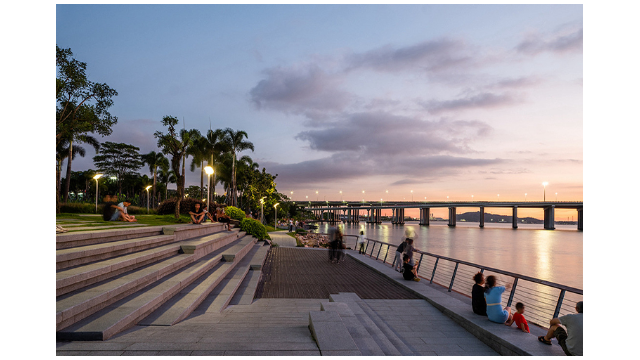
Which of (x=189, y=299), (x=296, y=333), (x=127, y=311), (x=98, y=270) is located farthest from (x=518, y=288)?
(x=98, y=270)

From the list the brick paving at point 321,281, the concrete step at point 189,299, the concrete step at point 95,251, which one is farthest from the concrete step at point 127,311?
the brick paving at point 321,281

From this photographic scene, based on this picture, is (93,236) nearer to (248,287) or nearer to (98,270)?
(98,270)

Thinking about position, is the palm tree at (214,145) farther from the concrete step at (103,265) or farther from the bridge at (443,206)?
the bridge at (443,206)

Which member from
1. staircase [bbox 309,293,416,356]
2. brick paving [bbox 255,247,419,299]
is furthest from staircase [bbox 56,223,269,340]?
staircase [bbox 309,293,416,356]

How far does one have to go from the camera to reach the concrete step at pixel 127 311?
3887 millimetres

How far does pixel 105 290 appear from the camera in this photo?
16.1 ft

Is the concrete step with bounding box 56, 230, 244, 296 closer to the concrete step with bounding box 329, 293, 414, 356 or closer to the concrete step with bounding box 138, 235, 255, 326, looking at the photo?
the concrete step with bounding box 138, 235, 255, 326

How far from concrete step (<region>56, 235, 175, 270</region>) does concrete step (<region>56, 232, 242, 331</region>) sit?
0.26 metres

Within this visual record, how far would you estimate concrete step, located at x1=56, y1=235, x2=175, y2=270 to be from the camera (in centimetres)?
536
